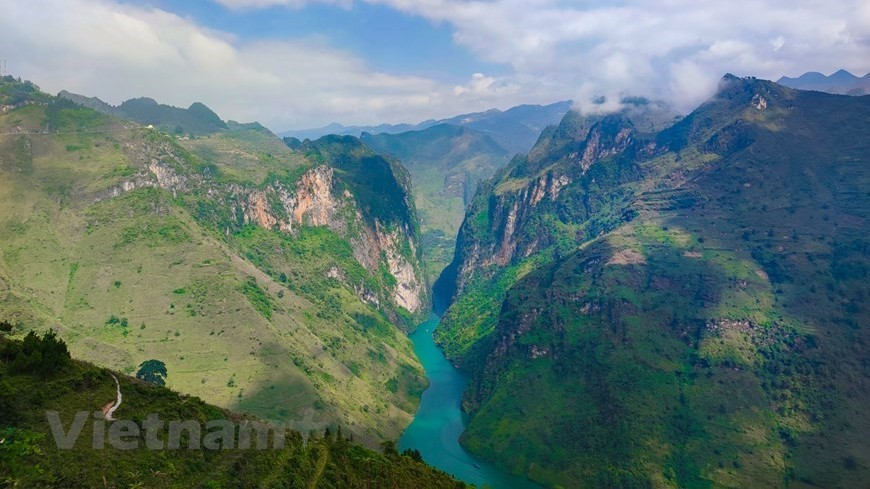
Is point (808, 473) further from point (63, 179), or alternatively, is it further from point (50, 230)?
point (63, 179)

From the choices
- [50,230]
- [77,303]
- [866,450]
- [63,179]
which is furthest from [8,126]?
[866,450]

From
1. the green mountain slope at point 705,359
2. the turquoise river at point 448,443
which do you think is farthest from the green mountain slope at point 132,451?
the green mountain slope at point 705,359

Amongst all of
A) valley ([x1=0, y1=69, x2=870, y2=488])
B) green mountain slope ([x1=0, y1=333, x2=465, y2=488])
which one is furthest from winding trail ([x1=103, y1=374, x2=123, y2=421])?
valley ([x1=0, y1=69, x2=870, y2=488])

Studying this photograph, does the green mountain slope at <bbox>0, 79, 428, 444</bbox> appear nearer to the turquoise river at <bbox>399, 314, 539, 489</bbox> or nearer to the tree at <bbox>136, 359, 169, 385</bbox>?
the tree at <bbox>136, 359, 169, 385</bbox>

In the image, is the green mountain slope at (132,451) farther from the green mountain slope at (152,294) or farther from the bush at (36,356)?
the green mountain slope at (152,294)

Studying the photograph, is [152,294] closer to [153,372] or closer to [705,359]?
[153,372]

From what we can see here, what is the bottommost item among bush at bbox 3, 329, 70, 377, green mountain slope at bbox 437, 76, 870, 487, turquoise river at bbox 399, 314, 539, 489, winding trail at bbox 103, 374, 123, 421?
turquoise river at bbox 399, 314, 539, 489
